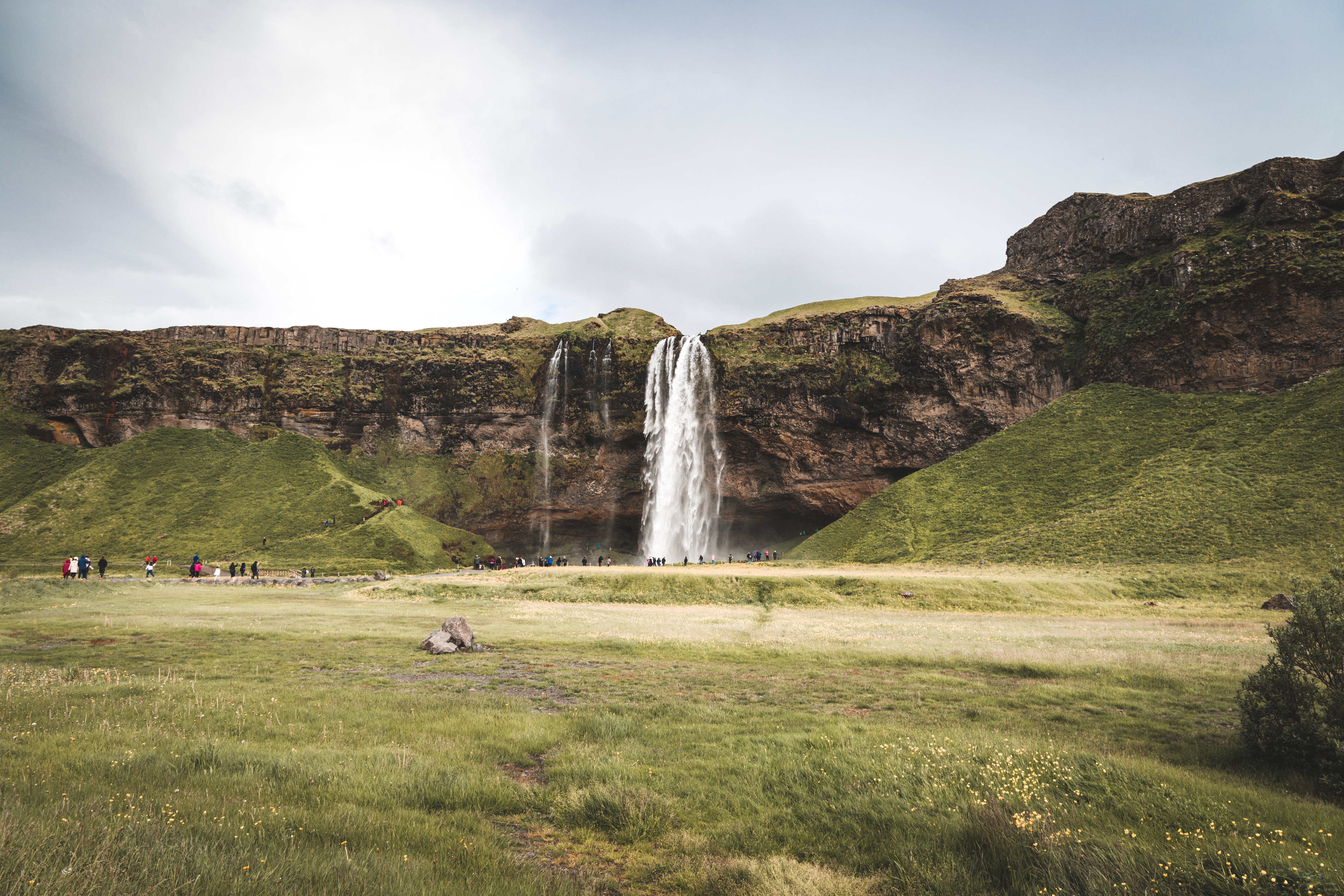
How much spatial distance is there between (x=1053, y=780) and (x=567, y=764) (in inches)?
228

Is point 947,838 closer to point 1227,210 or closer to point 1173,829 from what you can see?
point 1173,829

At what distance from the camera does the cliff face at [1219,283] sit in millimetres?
55938

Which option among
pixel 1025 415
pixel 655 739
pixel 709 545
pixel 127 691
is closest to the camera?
pixel 655 739

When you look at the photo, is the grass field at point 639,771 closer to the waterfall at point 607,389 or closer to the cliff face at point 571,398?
the cliff face at point 571,398

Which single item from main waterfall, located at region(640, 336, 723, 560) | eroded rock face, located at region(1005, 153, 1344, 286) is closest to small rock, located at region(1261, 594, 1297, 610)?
main waterfall, located at region(640, 336, 723, 560)

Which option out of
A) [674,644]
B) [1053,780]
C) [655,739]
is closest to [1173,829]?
[1053,780]

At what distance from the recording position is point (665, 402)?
Answer: 8044 centimetres

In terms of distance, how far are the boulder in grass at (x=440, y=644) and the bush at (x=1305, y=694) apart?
55.6ft

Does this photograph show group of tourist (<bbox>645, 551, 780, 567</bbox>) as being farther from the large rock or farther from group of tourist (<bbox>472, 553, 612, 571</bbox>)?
the large rock

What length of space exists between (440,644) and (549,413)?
72.3m

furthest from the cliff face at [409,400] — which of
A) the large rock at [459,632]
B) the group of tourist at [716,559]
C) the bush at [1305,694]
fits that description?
the bush at [1305,694]

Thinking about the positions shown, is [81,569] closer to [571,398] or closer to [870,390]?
[571,398]

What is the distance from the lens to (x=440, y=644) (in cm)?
1723

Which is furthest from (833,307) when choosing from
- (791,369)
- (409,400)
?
(409,400)
